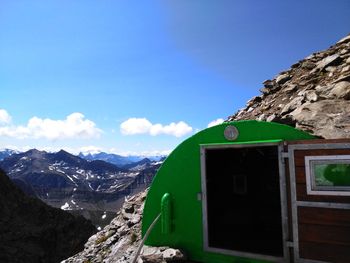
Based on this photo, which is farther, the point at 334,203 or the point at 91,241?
the point at 91,241

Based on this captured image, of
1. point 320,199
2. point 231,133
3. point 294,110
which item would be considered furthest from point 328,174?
point 294,110

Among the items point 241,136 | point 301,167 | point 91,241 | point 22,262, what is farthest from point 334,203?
point 22,262

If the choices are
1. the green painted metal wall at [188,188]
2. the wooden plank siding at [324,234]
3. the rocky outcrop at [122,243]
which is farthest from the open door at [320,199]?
the rocky outcrop at [122,243]

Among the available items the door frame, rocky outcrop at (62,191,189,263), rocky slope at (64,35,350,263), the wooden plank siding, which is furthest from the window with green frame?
rocky outcrop at (62,191,189,263)

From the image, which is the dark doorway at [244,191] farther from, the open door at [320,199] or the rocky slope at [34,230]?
the rocky slope at [34,230]

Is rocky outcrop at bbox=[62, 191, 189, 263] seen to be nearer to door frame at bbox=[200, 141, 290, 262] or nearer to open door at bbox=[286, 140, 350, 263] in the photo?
door frame at bbox=[200, 141, 290, 262]

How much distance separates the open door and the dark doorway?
351cm

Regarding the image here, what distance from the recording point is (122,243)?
627 inches

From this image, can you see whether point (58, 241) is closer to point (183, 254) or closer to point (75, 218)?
point (75, 218)

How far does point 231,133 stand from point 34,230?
13214cm

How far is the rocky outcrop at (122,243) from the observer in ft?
43.0

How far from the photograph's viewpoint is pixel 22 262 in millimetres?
111000

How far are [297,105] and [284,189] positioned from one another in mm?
8125

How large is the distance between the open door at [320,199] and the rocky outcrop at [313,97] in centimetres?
444
